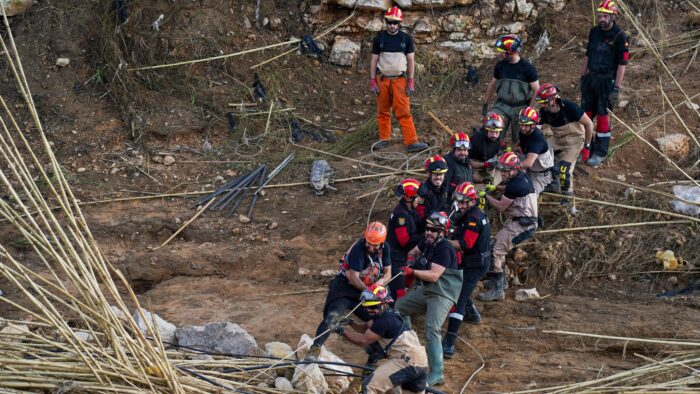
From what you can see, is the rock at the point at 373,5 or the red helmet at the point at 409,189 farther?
the rock at the point at 373,5

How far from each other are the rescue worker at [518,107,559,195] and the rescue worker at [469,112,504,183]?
28 centimetres

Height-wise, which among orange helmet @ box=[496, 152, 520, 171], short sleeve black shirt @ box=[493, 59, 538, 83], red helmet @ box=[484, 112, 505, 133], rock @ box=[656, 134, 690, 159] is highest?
short sleeve black shirt @ box=[493, 59, 538, 83]

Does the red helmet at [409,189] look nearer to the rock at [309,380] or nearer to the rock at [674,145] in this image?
the rock at [309,380]

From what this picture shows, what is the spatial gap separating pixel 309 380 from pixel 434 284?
1528mm

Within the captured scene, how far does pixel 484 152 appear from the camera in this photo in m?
9.27

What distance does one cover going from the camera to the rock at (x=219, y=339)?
7.57 m

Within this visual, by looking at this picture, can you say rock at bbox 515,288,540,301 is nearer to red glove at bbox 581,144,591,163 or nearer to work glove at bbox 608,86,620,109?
red glove at bbox 581,144,591,163

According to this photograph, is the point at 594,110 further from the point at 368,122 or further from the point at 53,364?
the point at 53,364

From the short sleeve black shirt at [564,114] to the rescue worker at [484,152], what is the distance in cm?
62

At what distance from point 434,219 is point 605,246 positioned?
2649mm

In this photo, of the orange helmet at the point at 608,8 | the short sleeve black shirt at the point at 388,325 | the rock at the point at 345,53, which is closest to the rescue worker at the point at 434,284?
the short sleeve black shirt at the point at 388,325

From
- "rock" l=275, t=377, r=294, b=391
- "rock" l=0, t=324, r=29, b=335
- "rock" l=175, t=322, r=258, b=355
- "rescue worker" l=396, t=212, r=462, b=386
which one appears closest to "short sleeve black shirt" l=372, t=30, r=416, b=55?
"rescue worker" l=396, t=212, r=462, b=386

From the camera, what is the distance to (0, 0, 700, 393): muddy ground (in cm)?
855

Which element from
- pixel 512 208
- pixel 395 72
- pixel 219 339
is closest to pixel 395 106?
pixel 395 72
